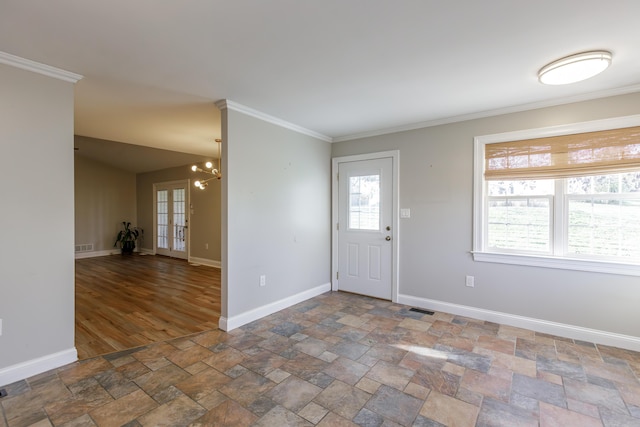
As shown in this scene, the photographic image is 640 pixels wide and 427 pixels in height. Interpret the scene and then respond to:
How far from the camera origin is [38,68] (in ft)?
7.54

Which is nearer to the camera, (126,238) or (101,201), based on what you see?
(101,201)

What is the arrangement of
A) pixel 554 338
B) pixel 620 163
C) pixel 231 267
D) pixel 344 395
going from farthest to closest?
1. pixel 231 267
2. pixel 554 338
3. pixel 620 163
4. pixel 344 395

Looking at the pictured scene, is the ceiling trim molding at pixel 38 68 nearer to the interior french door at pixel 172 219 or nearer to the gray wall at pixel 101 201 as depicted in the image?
the interior french door at pixel 172 219

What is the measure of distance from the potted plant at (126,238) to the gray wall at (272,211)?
6760 mm

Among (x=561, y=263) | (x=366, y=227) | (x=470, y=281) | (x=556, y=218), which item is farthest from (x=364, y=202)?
(x=561, y=263)

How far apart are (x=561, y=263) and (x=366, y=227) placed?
2278mm

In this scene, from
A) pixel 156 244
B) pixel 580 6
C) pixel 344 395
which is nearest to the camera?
pixel 580 6

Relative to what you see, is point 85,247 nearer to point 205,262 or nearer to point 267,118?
point 205,262

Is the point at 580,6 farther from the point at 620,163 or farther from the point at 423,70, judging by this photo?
the point at 620,163

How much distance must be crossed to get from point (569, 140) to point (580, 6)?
1777mm

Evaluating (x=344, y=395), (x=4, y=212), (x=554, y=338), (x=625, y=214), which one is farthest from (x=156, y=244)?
(x=625, y=214)

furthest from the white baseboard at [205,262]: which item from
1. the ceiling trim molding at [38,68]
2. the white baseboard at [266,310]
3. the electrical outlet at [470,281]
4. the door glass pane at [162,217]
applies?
the electrical outlet at [470,281]

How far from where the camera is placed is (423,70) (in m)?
2.44

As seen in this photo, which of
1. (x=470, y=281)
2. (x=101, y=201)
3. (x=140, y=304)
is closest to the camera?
(x=470, y=281)
